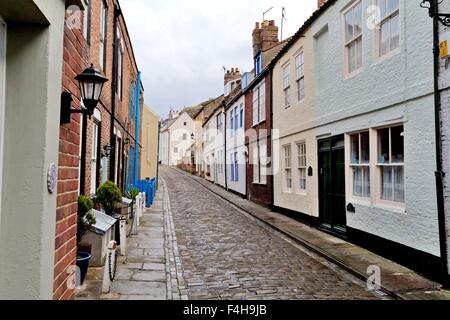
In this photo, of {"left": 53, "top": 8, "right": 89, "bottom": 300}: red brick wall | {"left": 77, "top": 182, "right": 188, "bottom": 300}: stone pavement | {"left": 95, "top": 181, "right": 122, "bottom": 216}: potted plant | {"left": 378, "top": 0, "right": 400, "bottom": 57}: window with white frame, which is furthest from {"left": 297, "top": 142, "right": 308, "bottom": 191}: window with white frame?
{"left": 53, "top": 8, "right": 89, "bottom": 300}: red brick wall

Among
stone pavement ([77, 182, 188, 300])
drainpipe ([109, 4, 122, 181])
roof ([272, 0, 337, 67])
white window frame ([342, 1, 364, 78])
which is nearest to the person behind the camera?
stone pavement ([77, 182, 188, 300])

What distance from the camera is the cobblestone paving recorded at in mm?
5402

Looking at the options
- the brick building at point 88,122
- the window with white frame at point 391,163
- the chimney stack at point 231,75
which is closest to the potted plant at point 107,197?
the brick building at point 88,122

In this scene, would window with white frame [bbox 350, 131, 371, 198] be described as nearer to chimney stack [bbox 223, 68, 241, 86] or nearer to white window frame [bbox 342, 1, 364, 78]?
white window frame [bbox 342, 1, 364, 78]

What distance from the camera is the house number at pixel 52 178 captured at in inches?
98.3

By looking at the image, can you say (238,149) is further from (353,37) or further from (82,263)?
(82,263)

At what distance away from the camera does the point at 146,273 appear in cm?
631

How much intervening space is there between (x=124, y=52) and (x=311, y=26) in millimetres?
6733

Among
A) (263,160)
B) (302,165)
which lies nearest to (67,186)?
(302,165)

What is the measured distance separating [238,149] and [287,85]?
948cm

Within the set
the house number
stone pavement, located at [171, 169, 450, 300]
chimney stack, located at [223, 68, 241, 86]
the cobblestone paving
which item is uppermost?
chimney stack, located at [223, 68, 241, 86]

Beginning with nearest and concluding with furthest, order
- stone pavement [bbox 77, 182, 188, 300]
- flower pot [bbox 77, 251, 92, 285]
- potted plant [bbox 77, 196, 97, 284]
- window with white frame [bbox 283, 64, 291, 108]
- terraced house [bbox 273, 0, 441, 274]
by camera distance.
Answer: stone pavement [bbox 77, 182, 188, 300] → flower pot [bbox 77, 251, 92, 285] → potted plant [bbox 77, 196, 97, 284] → terraced house [bbox 273, 0, 441, 274] → window with white frame [bbox 283, 64, 291, 108]

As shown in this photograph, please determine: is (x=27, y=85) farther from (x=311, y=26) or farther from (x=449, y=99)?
(x=311, y=26)

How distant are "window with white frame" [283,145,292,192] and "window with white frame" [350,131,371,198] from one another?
4386 mm
